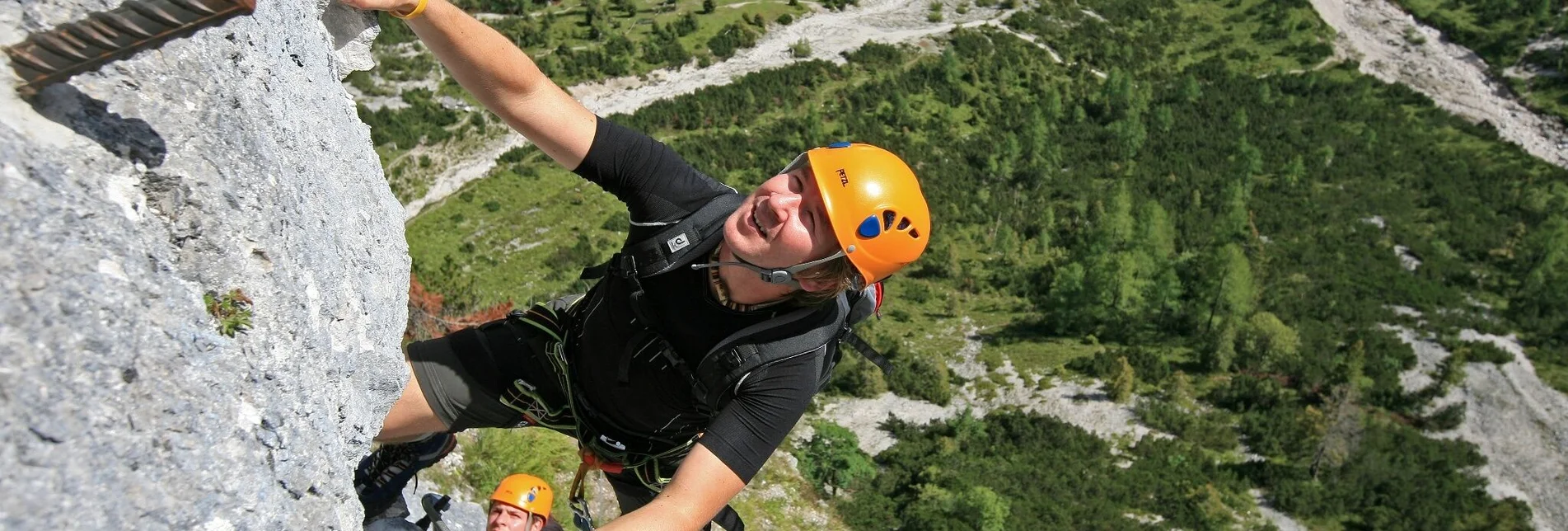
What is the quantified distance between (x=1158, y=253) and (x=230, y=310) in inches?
1985

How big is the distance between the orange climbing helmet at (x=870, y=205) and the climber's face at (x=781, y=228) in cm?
6

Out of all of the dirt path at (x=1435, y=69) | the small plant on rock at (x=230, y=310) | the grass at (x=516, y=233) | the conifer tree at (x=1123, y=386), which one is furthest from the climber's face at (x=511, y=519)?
the dirt path at (x=1435, y=69)

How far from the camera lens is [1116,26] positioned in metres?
82.9

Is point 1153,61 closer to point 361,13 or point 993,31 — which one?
point 993,31

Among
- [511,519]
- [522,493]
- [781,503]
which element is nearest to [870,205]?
[522,493]

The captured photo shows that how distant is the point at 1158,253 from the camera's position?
49375 millimetres

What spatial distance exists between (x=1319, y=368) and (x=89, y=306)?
150 feet

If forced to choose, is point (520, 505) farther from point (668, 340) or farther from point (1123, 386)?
point (1123, 386)

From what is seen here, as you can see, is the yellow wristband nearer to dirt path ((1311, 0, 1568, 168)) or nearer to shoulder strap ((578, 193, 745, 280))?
shoulder strap ((578, 193, 745, 280))

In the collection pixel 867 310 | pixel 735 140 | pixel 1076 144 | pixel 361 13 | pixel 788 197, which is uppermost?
pixel 361 13

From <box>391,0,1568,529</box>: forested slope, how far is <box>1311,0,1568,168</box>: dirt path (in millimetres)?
3429

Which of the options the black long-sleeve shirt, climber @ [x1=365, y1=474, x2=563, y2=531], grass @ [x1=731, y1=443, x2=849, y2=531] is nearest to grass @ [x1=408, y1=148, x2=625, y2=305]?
grass @ [x1=731, y1=443, x2=849, y2=531]

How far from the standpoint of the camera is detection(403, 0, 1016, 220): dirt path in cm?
4725

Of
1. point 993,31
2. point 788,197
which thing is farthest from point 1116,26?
point 788,197
